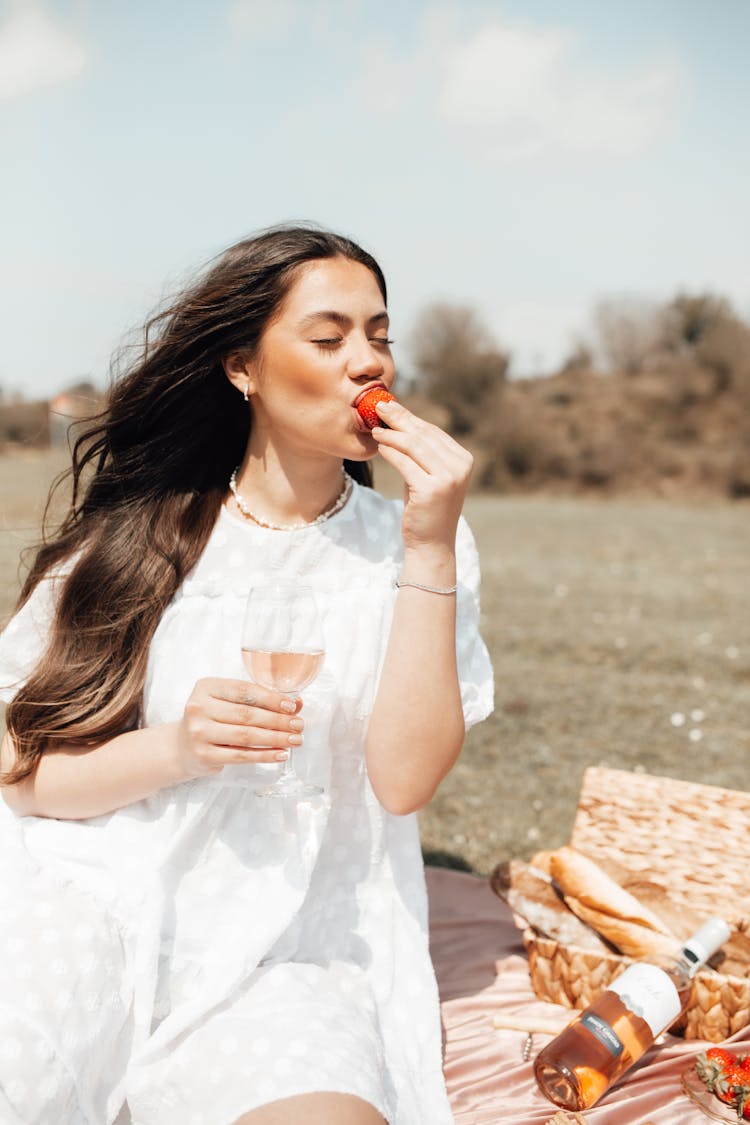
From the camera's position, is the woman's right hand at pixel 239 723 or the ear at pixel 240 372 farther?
the ear at pixel 240 372

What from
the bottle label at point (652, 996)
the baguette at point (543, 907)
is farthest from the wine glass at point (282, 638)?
the baguette at point (543, 907)

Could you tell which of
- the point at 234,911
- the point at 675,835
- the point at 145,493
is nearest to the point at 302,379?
the point at 145,493

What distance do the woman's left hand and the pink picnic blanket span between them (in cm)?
198

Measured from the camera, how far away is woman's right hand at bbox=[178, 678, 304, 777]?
2.70 meters

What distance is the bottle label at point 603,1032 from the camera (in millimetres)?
3488

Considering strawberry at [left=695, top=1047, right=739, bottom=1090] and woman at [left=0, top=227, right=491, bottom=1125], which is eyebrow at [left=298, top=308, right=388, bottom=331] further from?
strawberry at [left=695, top=1047, right=739, bottom=1090]

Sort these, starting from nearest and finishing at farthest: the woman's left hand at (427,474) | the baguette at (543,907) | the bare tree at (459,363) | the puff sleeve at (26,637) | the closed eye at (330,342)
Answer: the woman's left hand at (427,474) → the closed eye at (330,342) → the puff sleeve at (26,637) → the baguette at (543,907) → the bare tree at (459,363)

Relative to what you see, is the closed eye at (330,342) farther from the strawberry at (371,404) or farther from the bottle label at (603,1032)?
the bottle label at (603,1032)

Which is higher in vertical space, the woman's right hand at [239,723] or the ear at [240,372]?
the ear at [240,372]

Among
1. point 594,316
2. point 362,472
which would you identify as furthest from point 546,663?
point 594,316

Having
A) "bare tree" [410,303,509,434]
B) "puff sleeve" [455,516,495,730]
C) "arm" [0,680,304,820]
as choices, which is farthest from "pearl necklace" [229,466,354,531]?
"bare tree" [410,303,509,434]

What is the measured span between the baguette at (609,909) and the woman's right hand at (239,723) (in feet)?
5.96

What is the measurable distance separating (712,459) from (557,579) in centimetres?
2435

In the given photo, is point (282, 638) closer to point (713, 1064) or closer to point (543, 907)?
point (543, 907)
